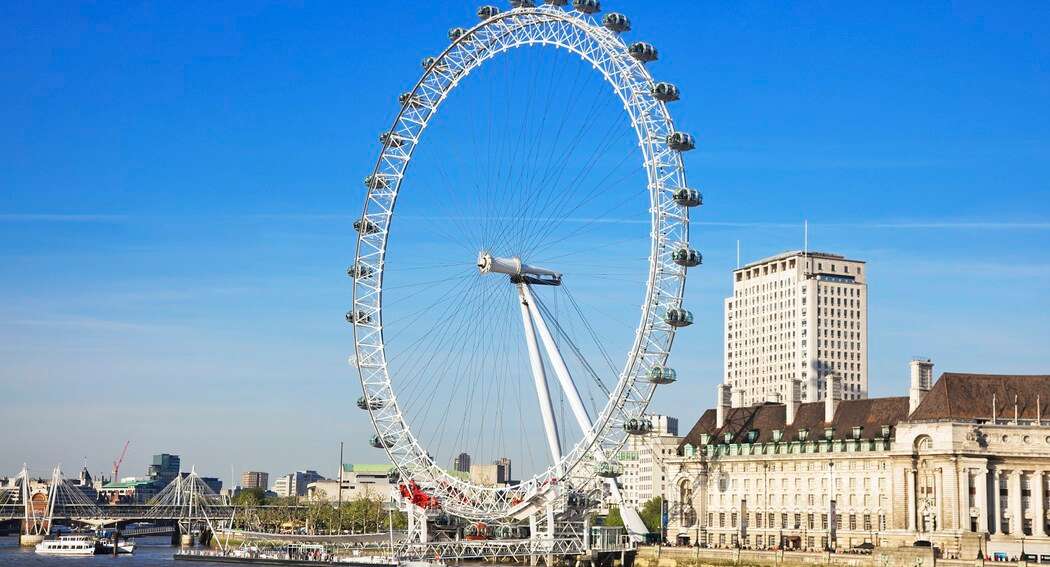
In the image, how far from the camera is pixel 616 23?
292 ft

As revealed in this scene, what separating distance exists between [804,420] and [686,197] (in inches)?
1589

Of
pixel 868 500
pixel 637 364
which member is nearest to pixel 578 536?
pixel 637 364

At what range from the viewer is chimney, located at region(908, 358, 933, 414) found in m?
110

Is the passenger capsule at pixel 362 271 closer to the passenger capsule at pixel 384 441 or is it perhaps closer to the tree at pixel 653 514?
the passenger capsule at pixel 384 441

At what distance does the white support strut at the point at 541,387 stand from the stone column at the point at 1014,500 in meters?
33.6

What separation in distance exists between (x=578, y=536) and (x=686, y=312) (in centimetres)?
2090

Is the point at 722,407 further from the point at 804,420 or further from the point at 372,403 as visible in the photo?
the point at 372,403

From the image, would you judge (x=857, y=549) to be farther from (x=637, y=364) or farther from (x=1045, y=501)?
(x=637, y=364)

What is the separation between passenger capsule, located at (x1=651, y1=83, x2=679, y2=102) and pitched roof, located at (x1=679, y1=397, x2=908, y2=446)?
36.0 m

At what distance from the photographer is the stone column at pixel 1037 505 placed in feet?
336

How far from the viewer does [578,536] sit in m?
101

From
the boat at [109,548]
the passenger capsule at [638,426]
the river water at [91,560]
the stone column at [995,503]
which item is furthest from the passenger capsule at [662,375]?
the boat at [109,548]

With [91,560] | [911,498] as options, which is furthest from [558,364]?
[91,560]

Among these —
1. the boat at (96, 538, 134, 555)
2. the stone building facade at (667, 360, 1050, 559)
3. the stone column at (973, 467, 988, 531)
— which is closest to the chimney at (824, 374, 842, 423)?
the stone building facade at (667, 360, 1050, 559)
